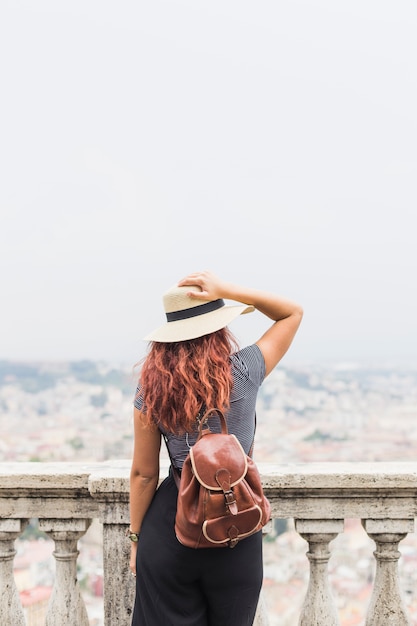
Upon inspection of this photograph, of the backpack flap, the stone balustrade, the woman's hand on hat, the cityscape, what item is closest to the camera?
the backpack flap

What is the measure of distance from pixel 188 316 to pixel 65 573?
4.43ft

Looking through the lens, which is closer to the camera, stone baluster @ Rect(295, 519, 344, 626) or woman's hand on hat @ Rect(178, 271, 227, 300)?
woman's hand on hat @ Rect(178, 271, 227, 300)

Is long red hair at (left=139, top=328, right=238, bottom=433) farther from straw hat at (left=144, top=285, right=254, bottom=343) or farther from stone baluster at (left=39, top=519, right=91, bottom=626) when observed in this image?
stone baluster at (left=39, top=519, right=91, bottom=626)

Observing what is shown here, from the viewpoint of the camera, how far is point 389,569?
8.81 ft

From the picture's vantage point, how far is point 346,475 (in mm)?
2643

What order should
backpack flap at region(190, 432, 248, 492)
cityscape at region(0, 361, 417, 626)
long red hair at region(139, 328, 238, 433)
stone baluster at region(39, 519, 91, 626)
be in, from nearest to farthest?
backpack flap at region(190, 432, 248, 492) → long red hair at region(139, 328, 238, 433) → stone baluster at region(39, 519, 91, 626) → cityscape at region(0, 361, 417, 626)

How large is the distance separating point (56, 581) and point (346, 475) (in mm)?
1301

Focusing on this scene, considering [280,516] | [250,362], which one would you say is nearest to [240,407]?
[250,362]

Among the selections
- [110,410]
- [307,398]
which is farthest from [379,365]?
[110,410]

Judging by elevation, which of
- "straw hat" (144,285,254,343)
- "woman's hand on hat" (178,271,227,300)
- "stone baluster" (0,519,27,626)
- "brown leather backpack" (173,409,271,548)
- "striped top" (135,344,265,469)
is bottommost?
"stone baluster" (0,519,27,626)

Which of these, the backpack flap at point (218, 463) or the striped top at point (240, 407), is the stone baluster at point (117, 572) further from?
the backpack flap at point (218, 463)

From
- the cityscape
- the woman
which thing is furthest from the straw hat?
the cityscape

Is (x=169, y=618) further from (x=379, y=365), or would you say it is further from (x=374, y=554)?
(x=379, y=365)

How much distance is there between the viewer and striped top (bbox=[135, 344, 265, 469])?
7.02ft
